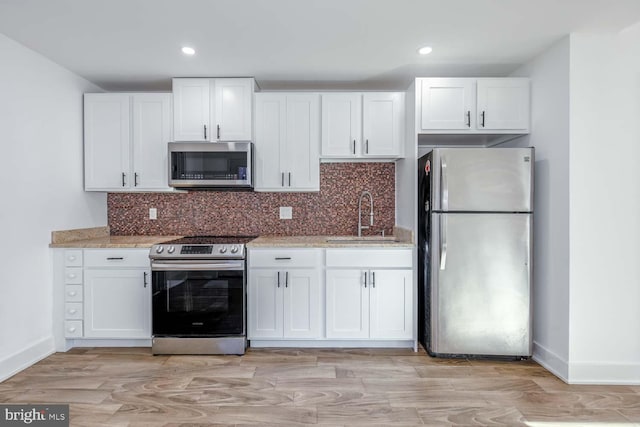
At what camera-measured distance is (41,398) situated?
225cm

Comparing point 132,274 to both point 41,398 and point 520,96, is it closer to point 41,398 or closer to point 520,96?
point 41,398

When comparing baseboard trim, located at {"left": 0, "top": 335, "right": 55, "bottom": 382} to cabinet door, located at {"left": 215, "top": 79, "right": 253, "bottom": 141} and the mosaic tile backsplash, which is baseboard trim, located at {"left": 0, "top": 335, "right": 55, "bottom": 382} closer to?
the mosaic tile backsplash

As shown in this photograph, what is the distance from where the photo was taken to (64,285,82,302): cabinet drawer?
2.95 metres

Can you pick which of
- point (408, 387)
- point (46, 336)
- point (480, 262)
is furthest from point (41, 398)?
point (480, 262)

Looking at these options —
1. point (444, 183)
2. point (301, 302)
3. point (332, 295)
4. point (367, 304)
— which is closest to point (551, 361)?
point (367, 304)

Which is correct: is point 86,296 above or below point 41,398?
above

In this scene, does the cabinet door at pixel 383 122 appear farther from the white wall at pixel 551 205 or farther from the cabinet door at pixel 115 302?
the cabinet door at pixel 115 302

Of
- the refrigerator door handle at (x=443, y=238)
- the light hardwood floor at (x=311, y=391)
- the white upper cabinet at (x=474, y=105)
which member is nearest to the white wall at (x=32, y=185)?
the light hardwood floor at (x=311, y=391)

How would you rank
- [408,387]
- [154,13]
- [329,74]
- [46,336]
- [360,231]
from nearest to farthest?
1. [154,13]
2. [408,387]
3. [46,336]
4. [329,74]
5. [360,231]

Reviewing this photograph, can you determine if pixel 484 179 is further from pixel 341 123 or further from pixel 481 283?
pixel 341 123

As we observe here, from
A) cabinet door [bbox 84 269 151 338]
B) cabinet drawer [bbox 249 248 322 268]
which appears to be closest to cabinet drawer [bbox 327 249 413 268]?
cabinet drawer [bbox 249 248 322 268]

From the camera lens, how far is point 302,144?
10.7 ft

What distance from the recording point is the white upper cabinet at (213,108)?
10.5 ft

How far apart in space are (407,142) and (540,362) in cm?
205
